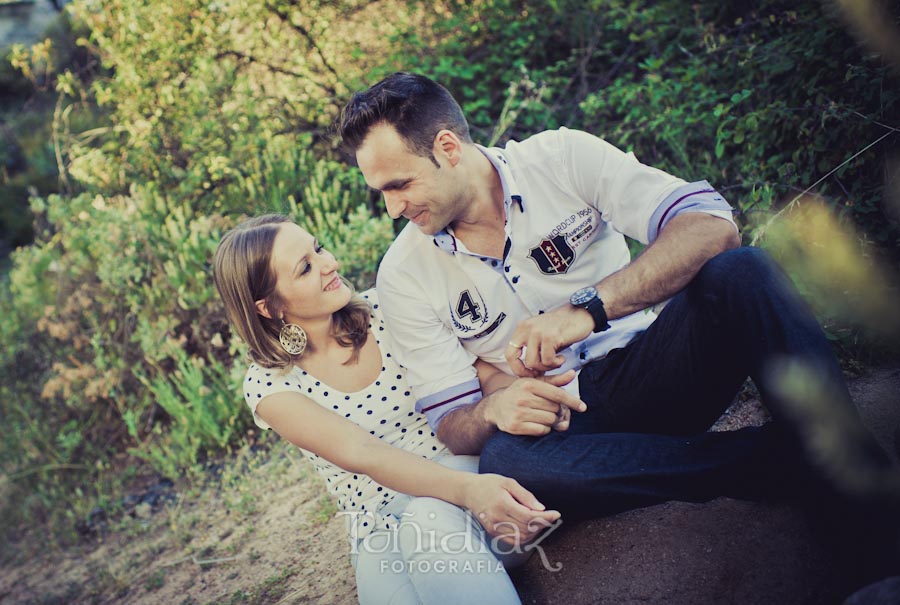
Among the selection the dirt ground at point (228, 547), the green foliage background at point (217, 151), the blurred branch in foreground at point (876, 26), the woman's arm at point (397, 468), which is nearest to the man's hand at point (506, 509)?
the woman's arm at point (397, 468)

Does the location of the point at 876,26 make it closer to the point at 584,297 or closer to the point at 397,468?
the point at 584,297

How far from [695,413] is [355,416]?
1.11m

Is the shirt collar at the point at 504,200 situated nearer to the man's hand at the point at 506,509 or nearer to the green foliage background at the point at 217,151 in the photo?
the man's hand at the point at 506,509

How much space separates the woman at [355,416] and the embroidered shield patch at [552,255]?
63 cm

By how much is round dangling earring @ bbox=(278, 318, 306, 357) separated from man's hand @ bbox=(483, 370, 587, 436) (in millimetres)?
775

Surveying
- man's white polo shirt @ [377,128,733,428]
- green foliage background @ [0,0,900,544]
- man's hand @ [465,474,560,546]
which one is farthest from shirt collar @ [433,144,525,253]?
green foliage background @ [0,0,900,544]

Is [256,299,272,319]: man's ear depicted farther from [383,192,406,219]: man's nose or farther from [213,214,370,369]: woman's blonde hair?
[383,192,406,219]: man's nose

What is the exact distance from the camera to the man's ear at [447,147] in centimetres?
247

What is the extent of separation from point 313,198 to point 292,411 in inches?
104

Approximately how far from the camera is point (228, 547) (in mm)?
3395

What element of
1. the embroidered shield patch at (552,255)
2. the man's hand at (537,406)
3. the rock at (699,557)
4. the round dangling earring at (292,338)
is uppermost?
the round dangling earring at (292,338)

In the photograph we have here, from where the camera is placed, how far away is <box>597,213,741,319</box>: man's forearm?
6.81ft

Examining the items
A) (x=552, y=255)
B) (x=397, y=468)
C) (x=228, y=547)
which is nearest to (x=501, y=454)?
(x=397, y=468)

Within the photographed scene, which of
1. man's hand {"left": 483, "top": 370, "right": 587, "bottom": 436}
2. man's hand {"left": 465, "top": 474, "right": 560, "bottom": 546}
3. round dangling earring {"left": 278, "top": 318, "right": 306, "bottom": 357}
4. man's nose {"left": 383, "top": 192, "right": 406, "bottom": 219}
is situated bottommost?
man's hand {"left": 465, "top": 474, "right": 560, "bottom": 546}
